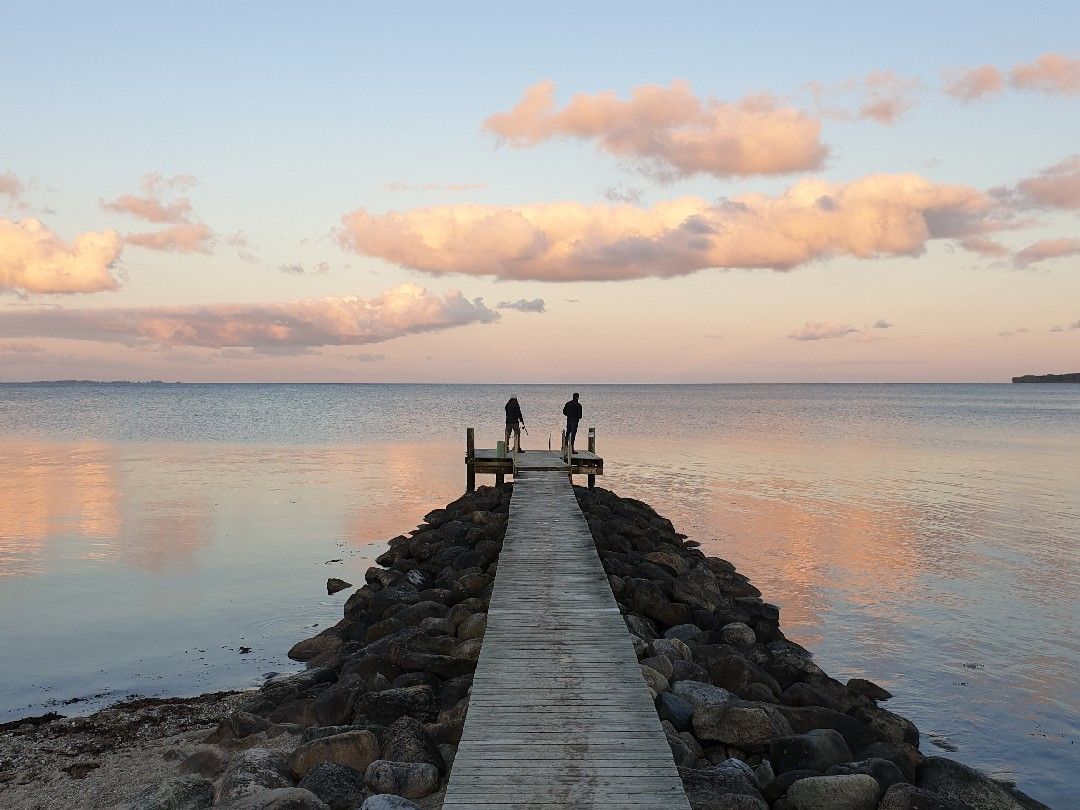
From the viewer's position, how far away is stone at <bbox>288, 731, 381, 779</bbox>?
27.5ft

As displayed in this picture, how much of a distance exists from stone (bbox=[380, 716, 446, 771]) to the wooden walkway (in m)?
0.47

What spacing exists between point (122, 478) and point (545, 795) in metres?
36.6

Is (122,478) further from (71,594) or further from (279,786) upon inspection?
(279,786)

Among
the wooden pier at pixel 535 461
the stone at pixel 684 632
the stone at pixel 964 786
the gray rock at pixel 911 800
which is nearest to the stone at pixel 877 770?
the gray rock at pixel 911 800

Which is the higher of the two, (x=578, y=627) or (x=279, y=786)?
(x=578, y=627)

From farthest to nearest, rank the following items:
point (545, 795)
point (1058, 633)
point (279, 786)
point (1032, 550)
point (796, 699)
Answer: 1. point (1032, 550)
2. point (1058, 633)
3. point (796, 699)
4. point (279, 786)
5. point (545, 795)

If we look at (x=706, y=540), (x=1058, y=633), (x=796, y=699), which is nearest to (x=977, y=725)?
(x=796, y=699)

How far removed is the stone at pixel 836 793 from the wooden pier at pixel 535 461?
15701mm

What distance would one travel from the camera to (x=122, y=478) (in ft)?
126

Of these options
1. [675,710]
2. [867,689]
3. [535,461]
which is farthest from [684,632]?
[535,461]

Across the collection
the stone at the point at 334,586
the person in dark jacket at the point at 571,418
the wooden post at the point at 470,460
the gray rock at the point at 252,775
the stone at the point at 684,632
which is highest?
the person in dark jacket at the point at 571,418

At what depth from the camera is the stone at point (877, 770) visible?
7.91 metres

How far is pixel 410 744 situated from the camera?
8312 mm

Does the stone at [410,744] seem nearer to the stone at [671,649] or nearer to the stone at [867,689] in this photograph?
the stone at [671,649]
